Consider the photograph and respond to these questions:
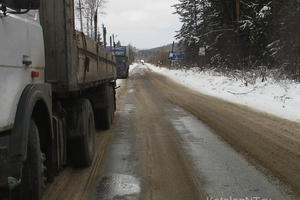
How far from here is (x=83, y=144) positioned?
24.6 feet

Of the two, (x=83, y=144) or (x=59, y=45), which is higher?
(x=59, y=45)

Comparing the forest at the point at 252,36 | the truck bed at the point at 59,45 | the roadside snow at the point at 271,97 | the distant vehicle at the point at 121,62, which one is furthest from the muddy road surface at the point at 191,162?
the distant vehicle at the point at 121,62

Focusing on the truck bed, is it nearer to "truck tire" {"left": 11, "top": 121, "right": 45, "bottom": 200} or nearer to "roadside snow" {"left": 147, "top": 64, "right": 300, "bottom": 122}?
"truck tire" {"left": 11, "top": 121, "right": 45, "bottom": 200}

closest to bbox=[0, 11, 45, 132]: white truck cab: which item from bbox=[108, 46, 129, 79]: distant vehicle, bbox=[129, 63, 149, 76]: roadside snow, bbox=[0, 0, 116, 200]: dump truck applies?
bbox=[0, 0, 116, 200]: dump truck

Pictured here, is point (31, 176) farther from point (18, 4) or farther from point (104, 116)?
point (104, 116)

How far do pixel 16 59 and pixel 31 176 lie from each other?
109cm

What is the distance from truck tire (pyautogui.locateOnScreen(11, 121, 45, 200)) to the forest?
68.8 feet

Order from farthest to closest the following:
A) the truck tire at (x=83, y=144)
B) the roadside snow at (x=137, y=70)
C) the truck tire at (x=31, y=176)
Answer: the roadside snow at (x=137, y=70), the truck tire at (x=83, y=144), the truck tire at (x=31, y=176)

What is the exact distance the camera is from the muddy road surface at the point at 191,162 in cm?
651

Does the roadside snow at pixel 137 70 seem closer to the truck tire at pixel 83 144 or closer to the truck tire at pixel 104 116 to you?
the truck tire at pixel 104 116

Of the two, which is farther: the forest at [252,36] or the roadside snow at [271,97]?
the forest at [252,36]

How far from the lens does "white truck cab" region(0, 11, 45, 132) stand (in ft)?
13.9

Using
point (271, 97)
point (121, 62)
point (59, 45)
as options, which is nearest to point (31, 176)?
point (59, 45)

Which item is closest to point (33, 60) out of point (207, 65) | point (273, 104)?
point (273, 104)
